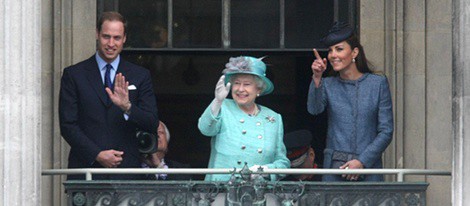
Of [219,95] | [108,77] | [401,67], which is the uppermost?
[401,67]

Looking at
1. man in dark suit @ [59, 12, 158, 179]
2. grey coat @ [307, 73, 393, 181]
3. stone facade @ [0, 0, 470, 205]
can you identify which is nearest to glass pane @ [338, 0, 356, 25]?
stone facade @ [0, 0, 470, 205]

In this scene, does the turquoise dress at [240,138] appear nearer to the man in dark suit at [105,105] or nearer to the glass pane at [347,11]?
the man in dark suit at [105,105]

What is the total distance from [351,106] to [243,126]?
983 mm

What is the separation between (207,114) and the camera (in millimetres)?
19578

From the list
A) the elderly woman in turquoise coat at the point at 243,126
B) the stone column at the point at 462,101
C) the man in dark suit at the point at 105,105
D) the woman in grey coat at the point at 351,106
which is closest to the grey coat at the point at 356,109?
the woman in grey coat at the point at 351,106

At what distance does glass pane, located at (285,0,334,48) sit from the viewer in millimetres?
21859

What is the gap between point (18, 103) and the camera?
744 inches

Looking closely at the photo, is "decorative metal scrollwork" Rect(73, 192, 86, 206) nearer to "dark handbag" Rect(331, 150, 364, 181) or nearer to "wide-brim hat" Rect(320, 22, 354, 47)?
"dark handbag" Rect(331, 150, 364, 181)

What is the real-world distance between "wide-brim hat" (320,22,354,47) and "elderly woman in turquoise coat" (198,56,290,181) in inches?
26.4

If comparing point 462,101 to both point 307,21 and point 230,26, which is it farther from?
point 230,26

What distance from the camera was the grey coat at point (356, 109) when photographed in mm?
19922

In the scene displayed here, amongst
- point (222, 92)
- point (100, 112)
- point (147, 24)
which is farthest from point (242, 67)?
point (147, 24)

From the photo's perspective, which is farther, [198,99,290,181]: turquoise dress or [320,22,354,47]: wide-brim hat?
[320,22,354,47]: wide-brim hat

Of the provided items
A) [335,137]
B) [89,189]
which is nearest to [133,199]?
[89,189]
